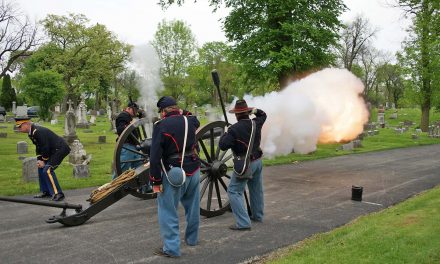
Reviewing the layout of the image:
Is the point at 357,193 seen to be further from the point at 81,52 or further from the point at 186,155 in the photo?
the point at 81,52

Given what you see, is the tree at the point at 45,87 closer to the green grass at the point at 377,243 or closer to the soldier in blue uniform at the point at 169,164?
the soldier in blue uniform at the point at 169,164

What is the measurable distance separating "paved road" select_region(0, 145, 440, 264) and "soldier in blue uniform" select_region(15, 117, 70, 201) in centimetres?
46

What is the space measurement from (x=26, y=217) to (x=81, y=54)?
2244 centimetres

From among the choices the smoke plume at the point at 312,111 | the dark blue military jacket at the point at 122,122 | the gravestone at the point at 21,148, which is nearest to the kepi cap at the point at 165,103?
the dark blue military jacket at the point at 122,122

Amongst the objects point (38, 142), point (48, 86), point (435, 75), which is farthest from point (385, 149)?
point (48, 86)

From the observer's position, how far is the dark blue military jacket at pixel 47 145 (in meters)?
7.88

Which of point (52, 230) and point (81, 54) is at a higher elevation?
point (81, 54)

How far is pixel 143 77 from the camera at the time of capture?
49.6 ft

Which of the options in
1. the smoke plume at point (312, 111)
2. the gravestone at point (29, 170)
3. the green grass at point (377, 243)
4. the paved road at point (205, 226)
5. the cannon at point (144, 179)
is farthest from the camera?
the smoke plume at point (312, 111)

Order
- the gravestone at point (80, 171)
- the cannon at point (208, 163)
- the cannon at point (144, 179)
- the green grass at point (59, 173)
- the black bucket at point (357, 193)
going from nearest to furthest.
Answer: the cannon at point (144, 179), the cannon at point (208, 163), the black bucket at point (357, 193), the green grass at point (59, 173), the gravestone at point (80, 171)

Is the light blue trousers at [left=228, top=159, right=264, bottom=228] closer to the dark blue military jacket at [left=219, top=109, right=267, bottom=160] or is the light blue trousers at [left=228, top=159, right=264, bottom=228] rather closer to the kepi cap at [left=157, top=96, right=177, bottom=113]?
the dark blue military jacket at [left=219, top=109, right=267, bottom=160]

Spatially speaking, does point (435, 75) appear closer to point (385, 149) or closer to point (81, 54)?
point (385, 149)

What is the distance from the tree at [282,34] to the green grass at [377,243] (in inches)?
487

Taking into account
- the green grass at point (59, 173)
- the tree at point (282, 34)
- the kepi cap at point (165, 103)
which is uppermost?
the tree at point (282, 34)
